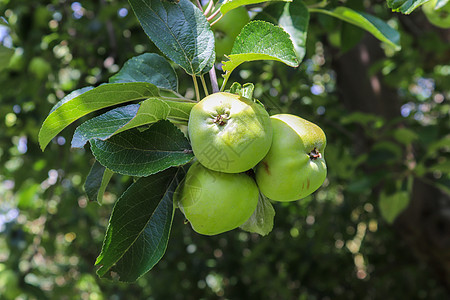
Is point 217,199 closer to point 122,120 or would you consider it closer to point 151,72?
point 122,120

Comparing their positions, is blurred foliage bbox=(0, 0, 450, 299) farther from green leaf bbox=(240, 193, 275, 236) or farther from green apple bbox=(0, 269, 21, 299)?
green leaf bbox=(240, 193, 275, 236)

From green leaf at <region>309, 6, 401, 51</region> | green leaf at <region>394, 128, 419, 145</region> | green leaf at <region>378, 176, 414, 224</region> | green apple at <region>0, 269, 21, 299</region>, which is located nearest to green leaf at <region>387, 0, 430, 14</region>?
green leaf at <region>309, 6, 401, 51</region>

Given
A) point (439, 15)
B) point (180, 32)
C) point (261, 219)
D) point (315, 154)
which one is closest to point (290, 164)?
point (315, 154)

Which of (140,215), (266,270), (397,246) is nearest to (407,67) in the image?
(397,246)

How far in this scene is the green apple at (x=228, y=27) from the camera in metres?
0.88

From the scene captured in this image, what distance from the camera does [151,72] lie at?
30.7 inches

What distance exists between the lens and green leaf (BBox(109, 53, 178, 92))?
0.77m

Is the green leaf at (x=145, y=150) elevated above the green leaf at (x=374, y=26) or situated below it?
above

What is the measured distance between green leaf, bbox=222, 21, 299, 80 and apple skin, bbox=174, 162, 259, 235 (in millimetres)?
169

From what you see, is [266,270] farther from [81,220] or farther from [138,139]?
[138,139]

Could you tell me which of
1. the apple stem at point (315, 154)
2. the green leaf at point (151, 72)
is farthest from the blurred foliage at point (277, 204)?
the apple stem at point (315, 154)

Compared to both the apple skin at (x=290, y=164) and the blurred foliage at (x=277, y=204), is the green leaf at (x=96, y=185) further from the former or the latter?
the blurred foliage at (x=277, y=204)

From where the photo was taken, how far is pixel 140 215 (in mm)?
612

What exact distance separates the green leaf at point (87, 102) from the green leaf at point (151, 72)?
5.9 inches
